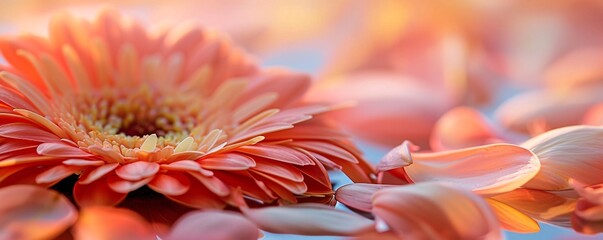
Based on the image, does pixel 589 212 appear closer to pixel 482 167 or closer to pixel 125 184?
pixel 482 167

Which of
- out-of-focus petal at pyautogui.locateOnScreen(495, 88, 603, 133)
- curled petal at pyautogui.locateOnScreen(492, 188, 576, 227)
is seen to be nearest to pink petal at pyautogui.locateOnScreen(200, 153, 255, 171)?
curled petal at pyautogui.locateOnScreen(492, 188, 576, 227)

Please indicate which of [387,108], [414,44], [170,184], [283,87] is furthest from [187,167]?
[414,44]

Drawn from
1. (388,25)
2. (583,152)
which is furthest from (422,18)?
(583,152)

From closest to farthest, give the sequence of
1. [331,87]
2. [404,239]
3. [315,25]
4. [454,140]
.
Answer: [404,239], [454,140], [331,87], [315,25]

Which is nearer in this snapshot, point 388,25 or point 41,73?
point 41,73

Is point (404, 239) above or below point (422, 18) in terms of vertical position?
below

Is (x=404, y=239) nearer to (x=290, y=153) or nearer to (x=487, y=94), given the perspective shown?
(x=290, y=153)

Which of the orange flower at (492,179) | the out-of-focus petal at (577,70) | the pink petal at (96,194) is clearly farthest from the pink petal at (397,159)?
the out-of-focus petal at (577,70)

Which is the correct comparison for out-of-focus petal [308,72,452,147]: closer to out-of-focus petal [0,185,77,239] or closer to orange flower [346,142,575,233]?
orange flower [346,142,575,233]
